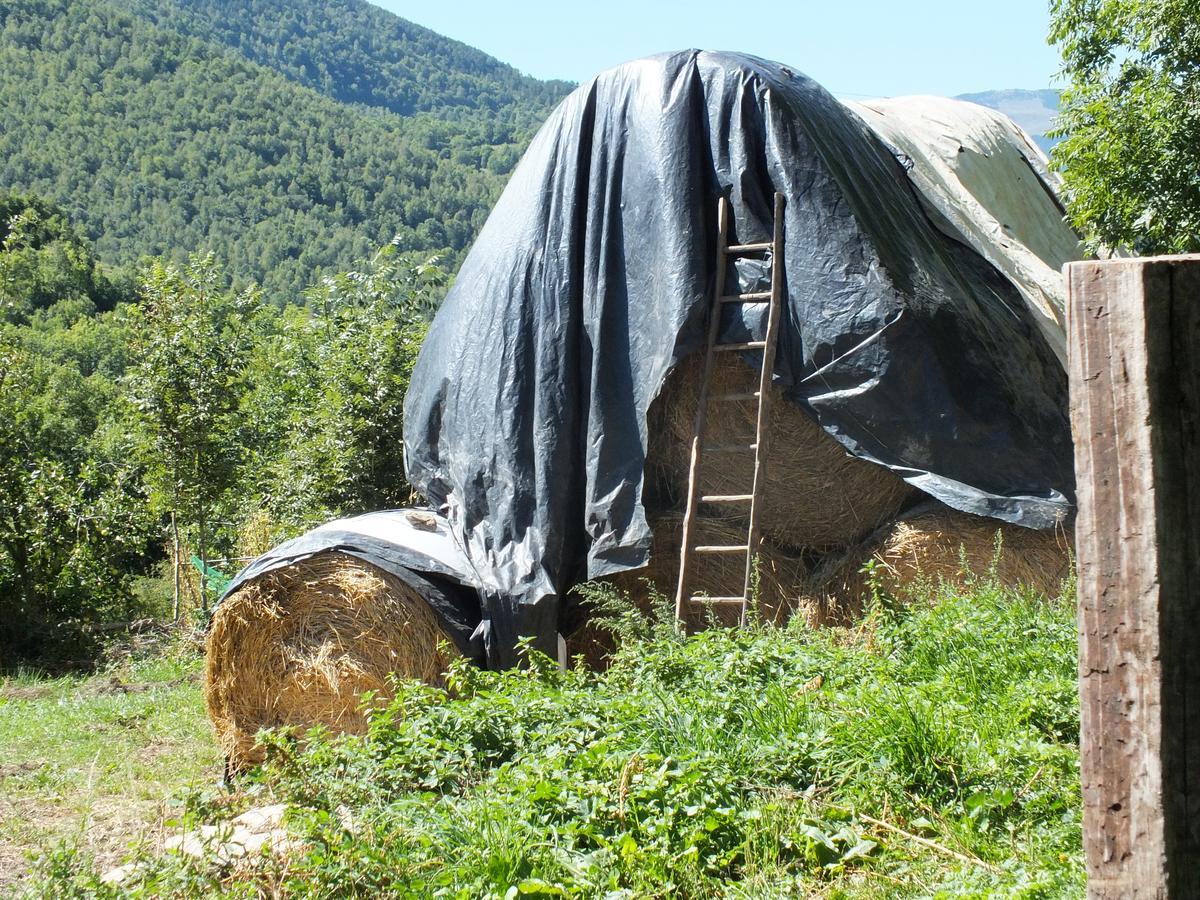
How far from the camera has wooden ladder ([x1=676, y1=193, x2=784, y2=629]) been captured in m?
6.91

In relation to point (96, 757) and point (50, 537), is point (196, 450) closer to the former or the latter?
point (50, 537)

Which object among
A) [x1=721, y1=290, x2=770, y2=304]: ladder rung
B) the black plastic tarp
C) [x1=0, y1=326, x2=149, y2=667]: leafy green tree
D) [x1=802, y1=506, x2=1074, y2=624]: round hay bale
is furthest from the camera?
[x1=0, y1=326, x2=149, y2=667]: leafy green tree

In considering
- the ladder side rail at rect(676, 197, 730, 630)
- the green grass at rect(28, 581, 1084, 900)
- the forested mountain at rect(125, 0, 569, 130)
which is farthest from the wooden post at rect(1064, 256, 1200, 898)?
the forested mountain at rect(125, 0, 569, 130)

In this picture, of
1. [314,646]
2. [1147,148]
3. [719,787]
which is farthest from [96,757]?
[1147,148]

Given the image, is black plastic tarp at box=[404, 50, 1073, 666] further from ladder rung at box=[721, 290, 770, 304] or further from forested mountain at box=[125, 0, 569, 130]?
forested mountain at box=[125, 0, 569, 130]

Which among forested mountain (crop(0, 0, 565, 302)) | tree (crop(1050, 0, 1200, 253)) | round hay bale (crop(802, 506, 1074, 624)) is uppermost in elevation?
forested mountain (crop(0, 0, 565, 302))

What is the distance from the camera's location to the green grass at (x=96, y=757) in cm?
547

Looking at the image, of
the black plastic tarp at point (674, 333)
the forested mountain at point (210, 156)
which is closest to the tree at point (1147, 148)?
the black plastic tarp at point (674, 333)

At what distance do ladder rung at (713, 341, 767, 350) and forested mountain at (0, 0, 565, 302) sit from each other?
6194cm

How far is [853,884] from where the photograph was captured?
3686 millimetres

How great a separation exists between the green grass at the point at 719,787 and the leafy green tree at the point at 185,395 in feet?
28.7

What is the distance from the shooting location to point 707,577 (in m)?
7.22

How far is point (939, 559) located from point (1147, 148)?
9529mm

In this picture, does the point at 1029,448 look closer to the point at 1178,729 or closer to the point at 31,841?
the point at 1178,729
